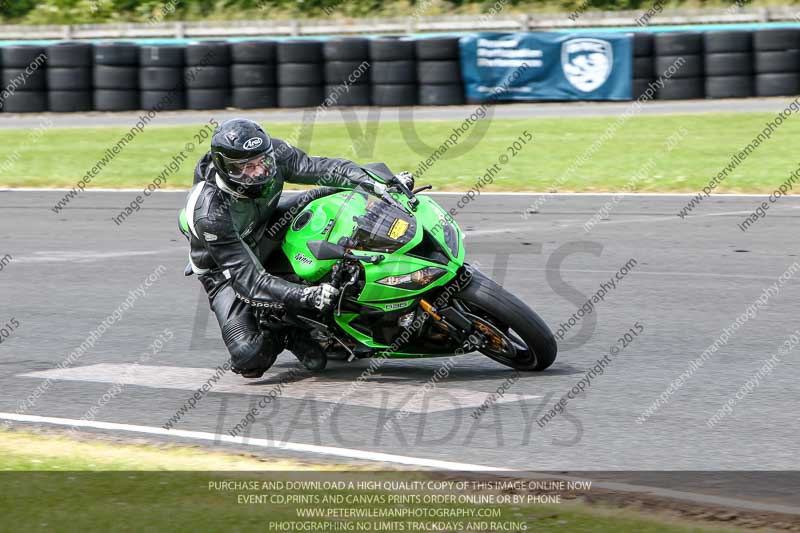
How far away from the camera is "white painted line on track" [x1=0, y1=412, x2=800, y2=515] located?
5098 mm

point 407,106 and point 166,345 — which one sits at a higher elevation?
point 166,345

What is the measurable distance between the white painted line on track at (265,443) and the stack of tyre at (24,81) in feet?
55.7

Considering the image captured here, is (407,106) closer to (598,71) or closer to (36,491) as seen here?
(598,71)

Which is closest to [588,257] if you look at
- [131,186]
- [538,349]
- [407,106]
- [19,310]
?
[538,349]

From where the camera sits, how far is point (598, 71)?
23031 mm

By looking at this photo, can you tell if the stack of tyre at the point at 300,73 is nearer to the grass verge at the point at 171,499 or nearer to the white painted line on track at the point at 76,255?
the white painted line on track at the point at 76,255

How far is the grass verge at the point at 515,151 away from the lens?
1619 cm

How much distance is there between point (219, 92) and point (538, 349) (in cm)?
1688

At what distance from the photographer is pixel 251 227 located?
7.50 m

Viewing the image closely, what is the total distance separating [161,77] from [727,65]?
33.4ft

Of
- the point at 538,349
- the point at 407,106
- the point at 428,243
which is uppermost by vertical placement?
the point at 428,243

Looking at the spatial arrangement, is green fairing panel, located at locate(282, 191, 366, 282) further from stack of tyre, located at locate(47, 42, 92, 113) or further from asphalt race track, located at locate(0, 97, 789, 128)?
stack of tyre, located at locate(47, 42, 92, 113)

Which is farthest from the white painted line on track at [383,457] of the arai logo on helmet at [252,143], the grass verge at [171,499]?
the arai logo on helmet at [252,143]

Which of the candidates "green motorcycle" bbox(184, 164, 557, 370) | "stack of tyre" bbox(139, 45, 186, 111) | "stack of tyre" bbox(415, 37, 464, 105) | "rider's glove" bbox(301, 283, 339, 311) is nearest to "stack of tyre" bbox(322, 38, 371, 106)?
"stack of tyre" bbox(415, 37, 464, 105)
